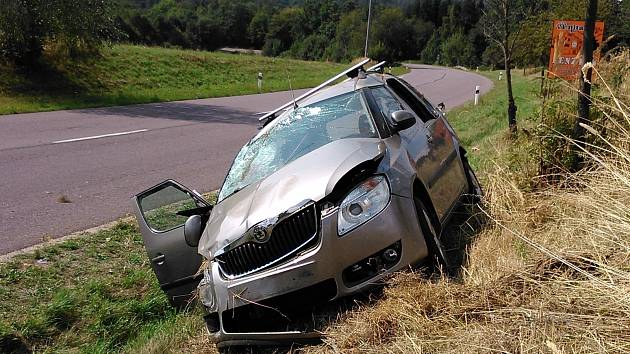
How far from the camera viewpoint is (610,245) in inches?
131

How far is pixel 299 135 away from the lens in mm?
5000

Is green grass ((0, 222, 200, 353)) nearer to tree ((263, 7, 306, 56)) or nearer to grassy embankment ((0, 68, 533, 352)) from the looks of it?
grassy embankment ((0, 68, 533, 352))

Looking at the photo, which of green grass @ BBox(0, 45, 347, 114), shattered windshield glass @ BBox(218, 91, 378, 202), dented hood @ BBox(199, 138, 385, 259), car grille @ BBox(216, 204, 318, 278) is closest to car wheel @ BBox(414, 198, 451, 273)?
dented hood @ BBox(199, 138, 385, 259)

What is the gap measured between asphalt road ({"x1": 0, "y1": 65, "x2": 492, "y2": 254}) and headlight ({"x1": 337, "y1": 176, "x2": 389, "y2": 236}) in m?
3.87

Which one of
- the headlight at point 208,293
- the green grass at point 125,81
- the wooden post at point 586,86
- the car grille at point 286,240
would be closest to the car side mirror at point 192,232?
the headlight at point 208,293

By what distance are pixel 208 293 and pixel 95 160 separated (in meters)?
7.10

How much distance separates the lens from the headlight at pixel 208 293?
12.7 feet

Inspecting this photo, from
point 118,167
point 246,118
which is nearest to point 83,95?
point 246,118

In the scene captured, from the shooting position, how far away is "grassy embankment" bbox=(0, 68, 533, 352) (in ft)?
14.5

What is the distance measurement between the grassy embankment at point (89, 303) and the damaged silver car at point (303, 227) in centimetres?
38

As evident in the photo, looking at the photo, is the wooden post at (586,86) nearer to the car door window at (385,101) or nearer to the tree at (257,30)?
the car door window at (385,101)

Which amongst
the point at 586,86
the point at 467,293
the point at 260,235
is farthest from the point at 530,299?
the point at 586,86

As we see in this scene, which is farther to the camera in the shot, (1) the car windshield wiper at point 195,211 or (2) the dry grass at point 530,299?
(1) the car windshield wiper at point 195,211

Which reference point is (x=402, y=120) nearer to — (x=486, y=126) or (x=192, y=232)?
(x=192, y=232)
